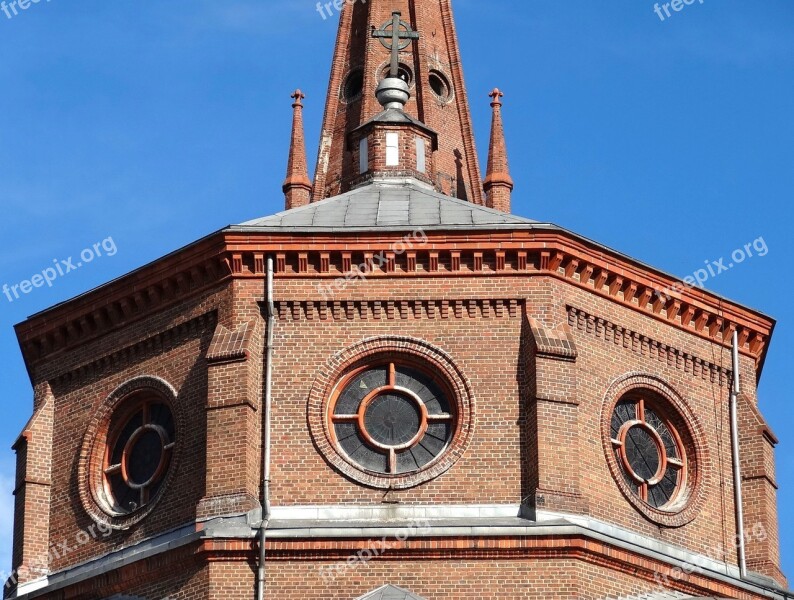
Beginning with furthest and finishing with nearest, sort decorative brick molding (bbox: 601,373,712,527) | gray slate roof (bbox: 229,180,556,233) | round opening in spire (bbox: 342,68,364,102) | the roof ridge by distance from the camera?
round opening in spire (bbox: 342,68,364,102)
the roof ridge
gray slate roof (bbox: 229,180,556,233)
decorative brick molding (bbox: 601,373,712,527)

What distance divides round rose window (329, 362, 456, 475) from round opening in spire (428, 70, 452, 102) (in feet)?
58.6

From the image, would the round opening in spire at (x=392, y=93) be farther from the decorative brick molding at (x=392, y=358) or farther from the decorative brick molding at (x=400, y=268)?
the decorative brick molding at (x=392, y=358)

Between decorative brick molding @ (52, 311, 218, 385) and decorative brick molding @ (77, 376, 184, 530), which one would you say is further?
decorative brick molding @ (52, 311, 218, 385)

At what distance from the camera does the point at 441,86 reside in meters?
55.0

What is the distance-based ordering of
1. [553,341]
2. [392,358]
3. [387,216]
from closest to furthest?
[553,341]
[392,358]
[387,216]

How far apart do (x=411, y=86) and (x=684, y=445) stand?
57.2ft

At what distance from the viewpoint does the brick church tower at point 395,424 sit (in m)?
36.2

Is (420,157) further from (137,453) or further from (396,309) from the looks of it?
(137,453)

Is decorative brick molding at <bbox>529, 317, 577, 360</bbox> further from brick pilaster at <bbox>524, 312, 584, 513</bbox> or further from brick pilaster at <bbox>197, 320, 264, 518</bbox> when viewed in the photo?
brick pilaster at <bbox>197, 320, 264, 518</bbox>

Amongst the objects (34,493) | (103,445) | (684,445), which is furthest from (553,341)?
(34,493)

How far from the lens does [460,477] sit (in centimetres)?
3709

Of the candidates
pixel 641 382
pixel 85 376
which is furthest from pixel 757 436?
pixel 85 376

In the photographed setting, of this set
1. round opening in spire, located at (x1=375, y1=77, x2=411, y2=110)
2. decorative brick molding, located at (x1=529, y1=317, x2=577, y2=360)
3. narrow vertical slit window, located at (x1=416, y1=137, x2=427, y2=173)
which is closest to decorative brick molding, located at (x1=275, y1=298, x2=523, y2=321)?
decorative brick molding, located at (x1=529, y1=317, x2=577, y2=360)

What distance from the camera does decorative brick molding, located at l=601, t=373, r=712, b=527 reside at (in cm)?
3803
